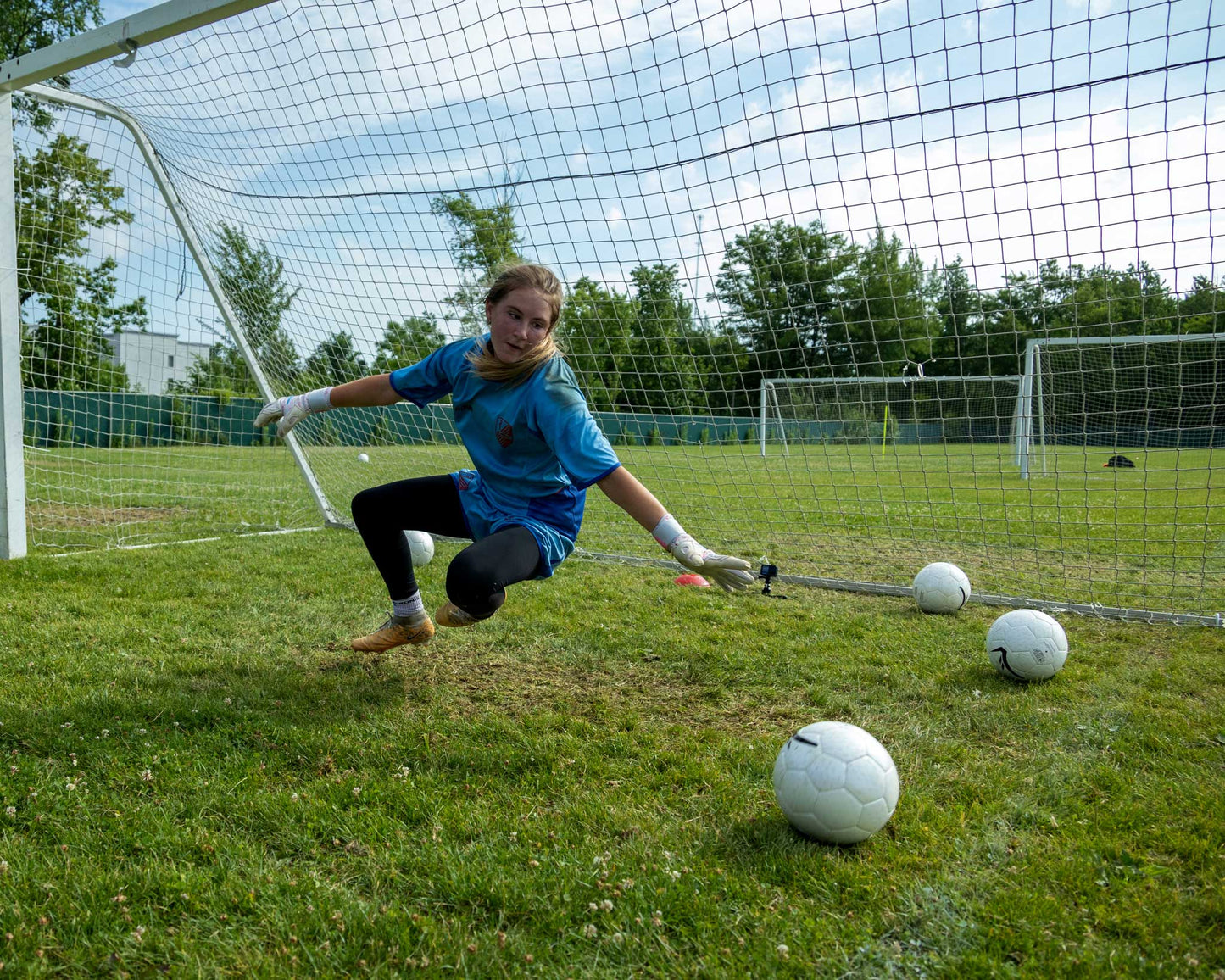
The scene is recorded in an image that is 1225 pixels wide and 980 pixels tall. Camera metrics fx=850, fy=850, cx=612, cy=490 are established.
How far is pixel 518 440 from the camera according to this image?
12.8 ft

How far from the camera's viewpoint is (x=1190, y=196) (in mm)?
4543

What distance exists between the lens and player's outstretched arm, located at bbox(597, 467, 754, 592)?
327cm

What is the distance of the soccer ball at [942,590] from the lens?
5562 mm

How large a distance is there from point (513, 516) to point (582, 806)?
1.53 meters

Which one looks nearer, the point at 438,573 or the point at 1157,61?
the point at 1157,61

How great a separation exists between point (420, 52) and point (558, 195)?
133 cm

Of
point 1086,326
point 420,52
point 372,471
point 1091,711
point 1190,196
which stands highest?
point 420,52

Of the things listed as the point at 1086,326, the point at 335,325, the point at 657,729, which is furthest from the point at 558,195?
Result: the point at 657,729

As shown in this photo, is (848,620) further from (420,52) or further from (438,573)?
(420,52)

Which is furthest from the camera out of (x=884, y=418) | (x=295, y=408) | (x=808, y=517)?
(x=808, y=517)

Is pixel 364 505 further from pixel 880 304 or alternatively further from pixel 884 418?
pixel 884 418

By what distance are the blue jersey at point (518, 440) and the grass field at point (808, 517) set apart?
11.3 ft

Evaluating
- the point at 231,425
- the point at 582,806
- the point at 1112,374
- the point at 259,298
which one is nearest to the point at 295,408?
the point at 582,806

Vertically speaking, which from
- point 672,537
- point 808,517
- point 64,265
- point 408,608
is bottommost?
point 808,517
